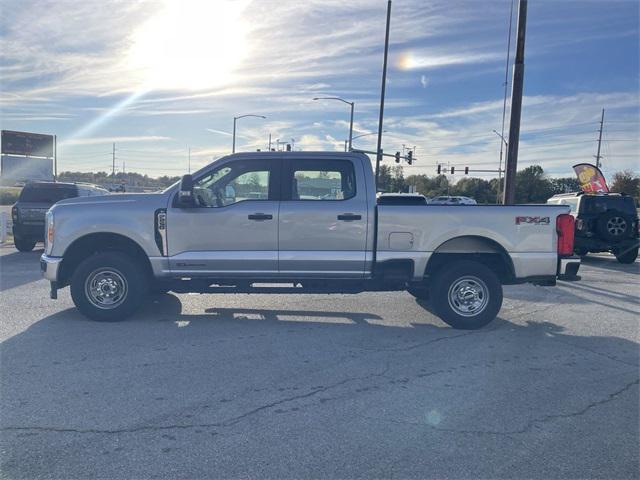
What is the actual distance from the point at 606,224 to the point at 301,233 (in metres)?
10.5

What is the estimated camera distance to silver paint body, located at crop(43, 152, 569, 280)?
22.2 feet

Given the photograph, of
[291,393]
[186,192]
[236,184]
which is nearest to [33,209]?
[186,192]

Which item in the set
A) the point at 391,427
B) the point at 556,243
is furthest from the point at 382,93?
the point at 391,427

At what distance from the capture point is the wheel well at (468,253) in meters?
6.93

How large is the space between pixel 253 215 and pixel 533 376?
3.71 metres

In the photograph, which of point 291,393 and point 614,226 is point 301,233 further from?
point 614,226

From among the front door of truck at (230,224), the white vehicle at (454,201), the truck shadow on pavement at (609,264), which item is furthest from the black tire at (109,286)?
the truck shadow on pavement at (609,264)

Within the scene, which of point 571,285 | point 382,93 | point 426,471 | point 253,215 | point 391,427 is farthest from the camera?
point 382,93

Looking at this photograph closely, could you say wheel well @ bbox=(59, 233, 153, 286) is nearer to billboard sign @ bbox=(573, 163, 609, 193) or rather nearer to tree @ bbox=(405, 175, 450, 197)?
billboard sign @ bbox=(573, 163, 609, 193)

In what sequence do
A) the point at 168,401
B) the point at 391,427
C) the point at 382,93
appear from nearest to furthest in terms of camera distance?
the point at 391,427
the point at 168,401
the point at 382,93

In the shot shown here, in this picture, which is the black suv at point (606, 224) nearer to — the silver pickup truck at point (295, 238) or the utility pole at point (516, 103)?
the utility pole at point (516, 103)

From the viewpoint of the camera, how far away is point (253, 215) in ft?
22.2

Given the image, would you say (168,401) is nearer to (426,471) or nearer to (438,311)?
(426,471)

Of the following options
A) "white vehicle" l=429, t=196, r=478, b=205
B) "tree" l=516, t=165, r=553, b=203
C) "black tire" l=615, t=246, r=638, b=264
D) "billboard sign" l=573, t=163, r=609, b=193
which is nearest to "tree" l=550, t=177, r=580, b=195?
"tree" l=516, t=165, r=553, b=203
